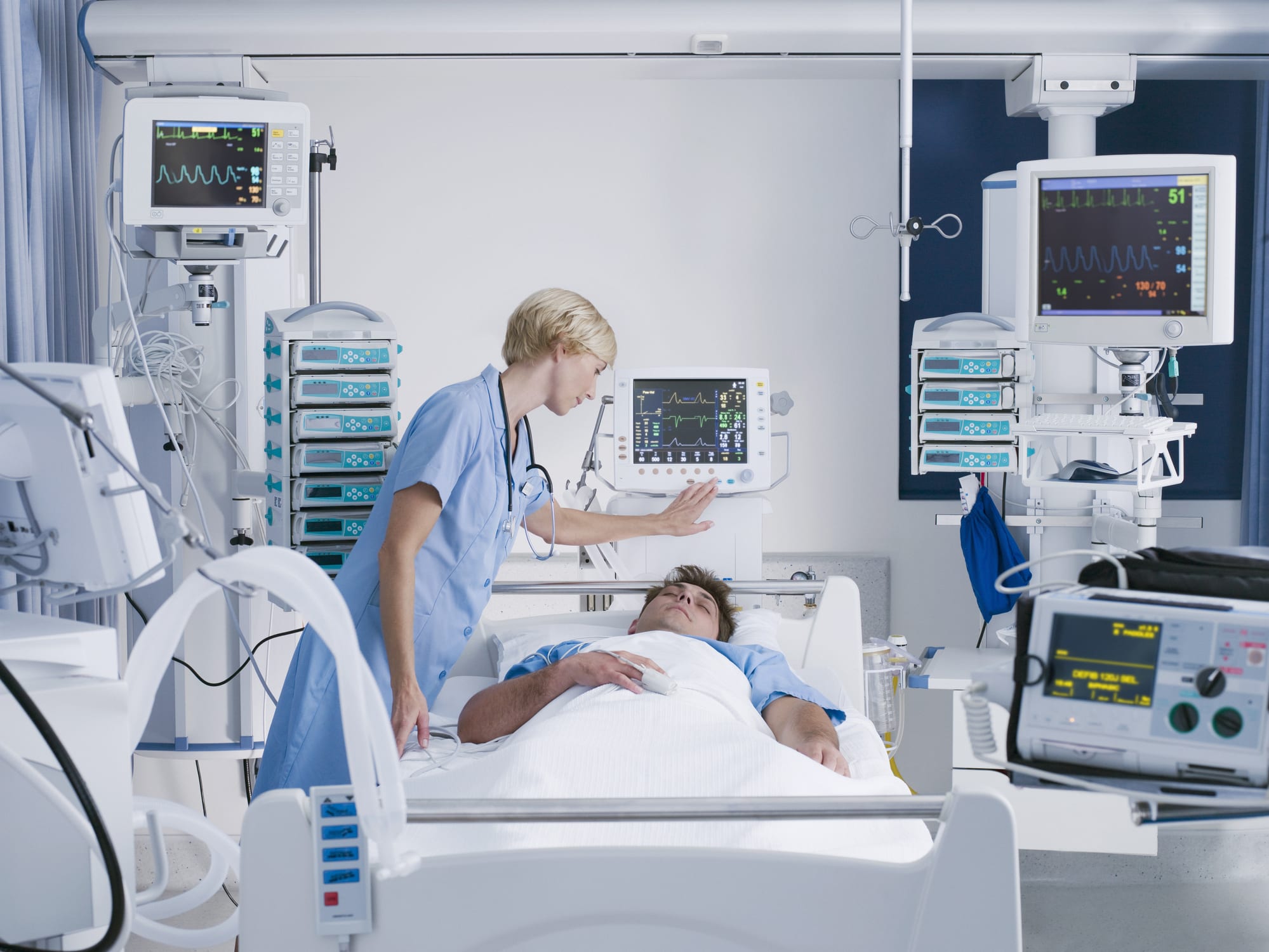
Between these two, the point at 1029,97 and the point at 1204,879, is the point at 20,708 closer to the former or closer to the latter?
the point at 1029,97

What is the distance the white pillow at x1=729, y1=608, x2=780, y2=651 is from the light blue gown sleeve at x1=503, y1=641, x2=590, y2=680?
0.39 m

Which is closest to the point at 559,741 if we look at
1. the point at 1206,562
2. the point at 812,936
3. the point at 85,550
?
the point at 812,936

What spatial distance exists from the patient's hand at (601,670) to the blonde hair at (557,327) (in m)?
0.58

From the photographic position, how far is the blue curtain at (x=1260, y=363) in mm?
3254

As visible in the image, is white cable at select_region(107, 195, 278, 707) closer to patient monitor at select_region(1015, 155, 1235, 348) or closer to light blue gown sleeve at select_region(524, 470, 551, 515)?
light blue gown sleeve at select_region(524, 470, 551, 515)

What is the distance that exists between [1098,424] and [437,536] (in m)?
1.50

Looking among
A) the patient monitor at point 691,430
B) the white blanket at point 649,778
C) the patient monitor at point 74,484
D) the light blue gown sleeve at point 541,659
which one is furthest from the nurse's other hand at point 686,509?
the patient monitor at point 74,484

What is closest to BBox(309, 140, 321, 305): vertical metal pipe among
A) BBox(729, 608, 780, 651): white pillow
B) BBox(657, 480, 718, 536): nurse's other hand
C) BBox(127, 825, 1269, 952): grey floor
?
BBox(657, 480, 718, 536): nurse's other hand

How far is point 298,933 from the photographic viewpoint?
133 cm

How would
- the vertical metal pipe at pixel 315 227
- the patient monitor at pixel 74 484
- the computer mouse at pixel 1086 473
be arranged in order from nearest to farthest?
the patient monitor at pixel 74 484, the computer mouse at pixel 1086 473, the vertical metal pipe at pixel 315 227

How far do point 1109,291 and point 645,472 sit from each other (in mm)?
1149

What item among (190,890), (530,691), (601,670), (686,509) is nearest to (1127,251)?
(686,509)

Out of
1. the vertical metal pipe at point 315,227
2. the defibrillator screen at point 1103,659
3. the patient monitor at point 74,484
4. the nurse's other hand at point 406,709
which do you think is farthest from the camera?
the vertical metal pipe at point 315,227

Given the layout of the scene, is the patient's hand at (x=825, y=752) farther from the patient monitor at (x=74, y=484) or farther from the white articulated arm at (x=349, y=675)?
the patient monitor at (x=74, y=484)
